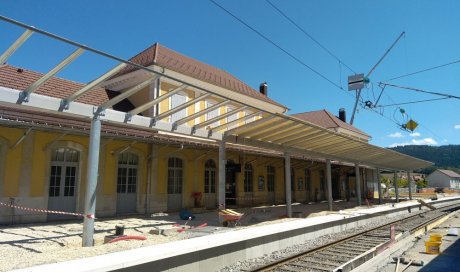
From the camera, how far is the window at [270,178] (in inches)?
933

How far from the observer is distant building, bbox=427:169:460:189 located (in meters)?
95.8

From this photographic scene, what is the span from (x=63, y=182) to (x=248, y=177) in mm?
11420

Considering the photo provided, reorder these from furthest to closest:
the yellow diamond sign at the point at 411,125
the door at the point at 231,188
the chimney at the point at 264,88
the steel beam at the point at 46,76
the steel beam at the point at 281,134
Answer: the chimney at the point at 264,88 < the yellow diamond sign at the point at 411,125 < the door at the point at 231,188 < the steel beam at the point at 281,134 < the steel beam at the point at 46,76

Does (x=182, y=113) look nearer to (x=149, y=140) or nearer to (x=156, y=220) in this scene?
(x=149, y=140)

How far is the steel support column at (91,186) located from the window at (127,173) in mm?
6221

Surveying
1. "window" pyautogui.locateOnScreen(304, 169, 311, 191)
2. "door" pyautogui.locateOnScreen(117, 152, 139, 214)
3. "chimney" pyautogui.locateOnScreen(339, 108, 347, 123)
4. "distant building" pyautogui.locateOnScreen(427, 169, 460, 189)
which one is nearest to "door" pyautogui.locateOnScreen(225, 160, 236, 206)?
"door" pyautogui.locateOnScreen(117, 152, 139, 214)

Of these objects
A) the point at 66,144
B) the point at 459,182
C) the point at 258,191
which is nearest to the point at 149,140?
the point at 66,144

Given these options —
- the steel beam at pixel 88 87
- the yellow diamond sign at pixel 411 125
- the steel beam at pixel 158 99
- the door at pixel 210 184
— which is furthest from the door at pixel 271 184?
the steel beam at pixel 88 87

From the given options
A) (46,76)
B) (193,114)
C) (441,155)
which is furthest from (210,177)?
(441,155)

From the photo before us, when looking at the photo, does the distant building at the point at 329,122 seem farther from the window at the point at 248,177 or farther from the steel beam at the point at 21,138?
the steel beam at the point at 21,138

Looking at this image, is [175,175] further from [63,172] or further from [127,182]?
[63,172]

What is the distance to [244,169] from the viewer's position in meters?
21.2

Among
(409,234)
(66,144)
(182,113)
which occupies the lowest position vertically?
(409,234)

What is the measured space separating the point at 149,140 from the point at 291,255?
25.4ft
